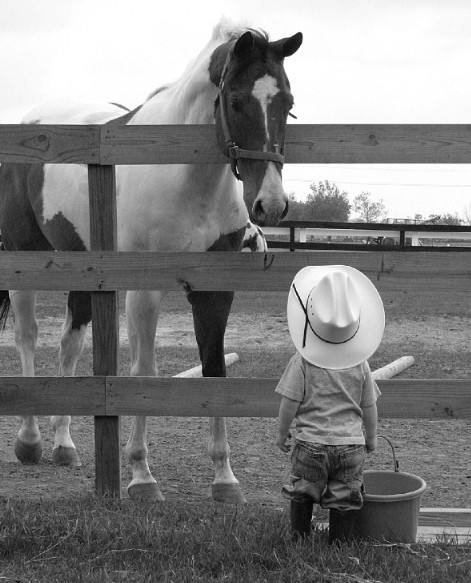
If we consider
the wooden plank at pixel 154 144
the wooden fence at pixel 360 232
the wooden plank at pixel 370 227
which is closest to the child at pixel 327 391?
the wooden plank at pixel 154 144

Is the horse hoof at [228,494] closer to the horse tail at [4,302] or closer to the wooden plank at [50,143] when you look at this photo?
the wooden plank at [50,143]

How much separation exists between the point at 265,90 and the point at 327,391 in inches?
65.3

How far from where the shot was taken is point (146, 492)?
4469 mm

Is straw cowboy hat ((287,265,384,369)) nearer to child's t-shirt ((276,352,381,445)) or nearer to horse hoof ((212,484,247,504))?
child's t-shirt ((276,352,381,445))

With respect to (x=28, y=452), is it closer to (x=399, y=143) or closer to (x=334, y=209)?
(x=399, y=143)

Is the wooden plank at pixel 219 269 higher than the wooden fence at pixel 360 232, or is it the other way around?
the wooden plank at pixel 219 269

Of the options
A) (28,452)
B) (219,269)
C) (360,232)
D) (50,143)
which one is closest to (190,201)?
(219,269)

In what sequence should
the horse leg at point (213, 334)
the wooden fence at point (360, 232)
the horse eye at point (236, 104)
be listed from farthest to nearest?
the wooden fence at point (360, 232) → the horse leg at point (213, 334) → the horse eye at point (236, 104)

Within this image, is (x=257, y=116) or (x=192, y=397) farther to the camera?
(x=257, y=116)

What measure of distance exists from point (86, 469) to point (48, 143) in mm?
2205

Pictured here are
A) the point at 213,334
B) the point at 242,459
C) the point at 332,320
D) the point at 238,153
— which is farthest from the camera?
the point at 242,459

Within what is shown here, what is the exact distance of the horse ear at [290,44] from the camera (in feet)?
14.2

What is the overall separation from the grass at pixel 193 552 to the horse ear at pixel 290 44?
228 cm

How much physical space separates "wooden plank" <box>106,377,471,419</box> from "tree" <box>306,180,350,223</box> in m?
29.1
